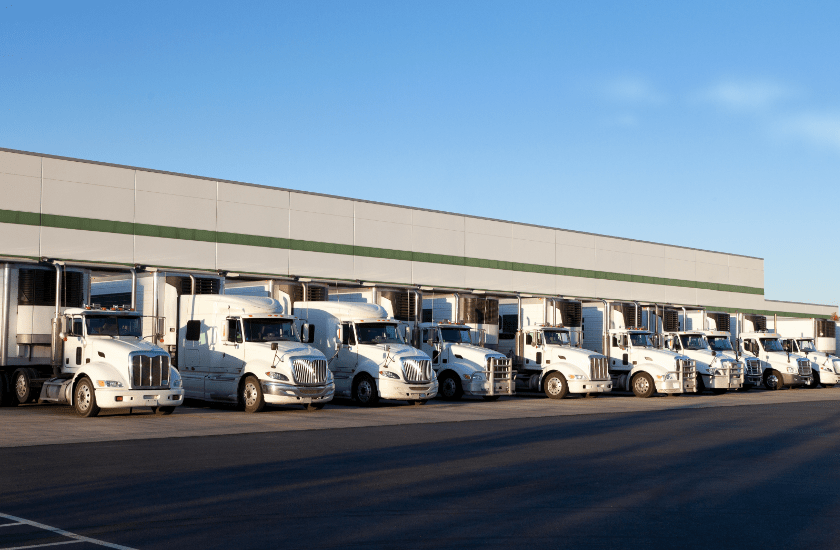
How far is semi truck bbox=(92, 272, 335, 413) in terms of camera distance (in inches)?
869

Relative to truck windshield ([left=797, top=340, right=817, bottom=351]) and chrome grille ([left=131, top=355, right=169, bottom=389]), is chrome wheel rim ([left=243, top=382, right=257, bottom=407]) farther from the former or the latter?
truck windshield ([left=797, top=340, right=817, bottom=351])

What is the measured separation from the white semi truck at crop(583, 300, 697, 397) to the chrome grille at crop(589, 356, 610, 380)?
4.69ft

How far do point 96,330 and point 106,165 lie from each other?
48.0 feet

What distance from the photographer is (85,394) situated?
65.4ft

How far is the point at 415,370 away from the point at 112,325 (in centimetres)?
817

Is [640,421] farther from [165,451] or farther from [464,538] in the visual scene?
[464,538]

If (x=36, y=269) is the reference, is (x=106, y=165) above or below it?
above

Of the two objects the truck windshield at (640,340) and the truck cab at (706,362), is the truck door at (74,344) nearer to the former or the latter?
the truck windshield at (640,340)

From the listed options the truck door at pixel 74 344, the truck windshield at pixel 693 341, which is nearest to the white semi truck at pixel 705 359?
the truck windshield at pixel 693 341

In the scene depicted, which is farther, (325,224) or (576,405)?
(325,224)

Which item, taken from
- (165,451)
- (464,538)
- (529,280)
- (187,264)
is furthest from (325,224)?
(464,538)

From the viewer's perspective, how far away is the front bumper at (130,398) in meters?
19.4

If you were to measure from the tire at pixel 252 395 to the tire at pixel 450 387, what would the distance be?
7556 millimetres

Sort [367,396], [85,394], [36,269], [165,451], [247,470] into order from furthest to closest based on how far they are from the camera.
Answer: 1. [367,396]
2. [36,269]
3. [85,394]
4. [165,451]
5. [247,470]
